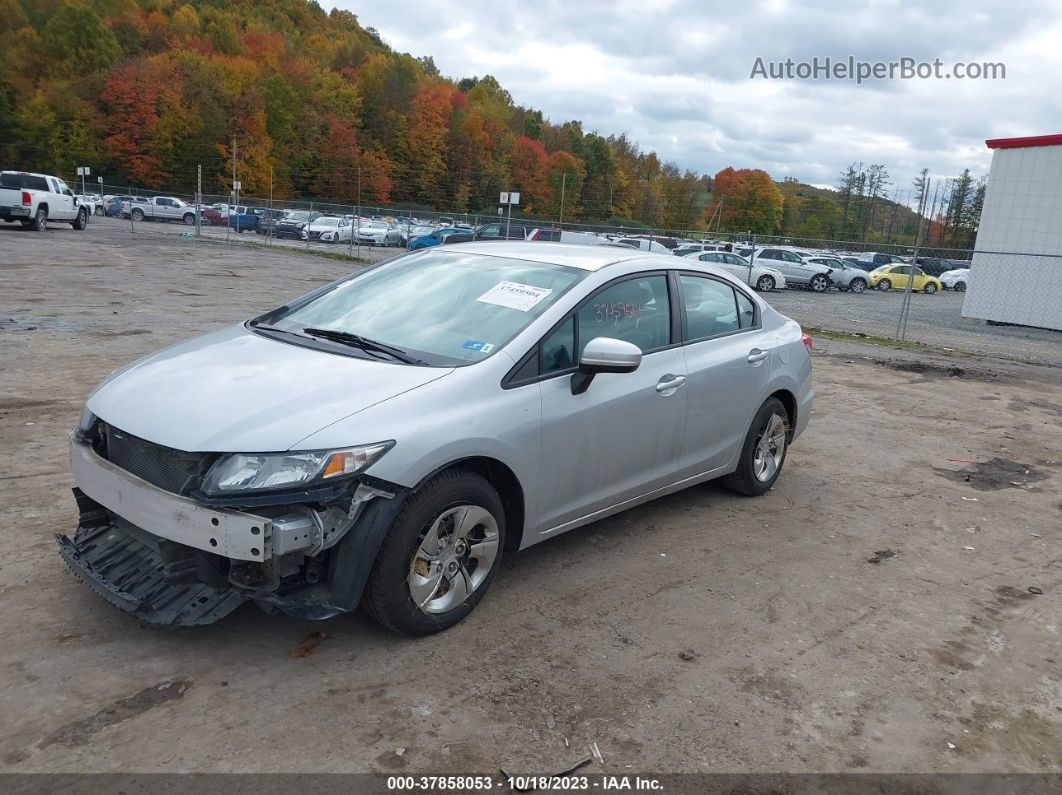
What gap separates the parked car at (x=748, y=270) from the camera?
2814cm

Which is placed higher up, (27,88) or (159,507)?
(27,88)

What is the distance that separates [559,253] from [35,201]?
99.0 ft

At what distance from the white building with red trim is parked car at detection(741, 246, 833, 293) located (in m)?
8.75

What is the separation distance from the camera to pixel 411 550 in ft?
11.1

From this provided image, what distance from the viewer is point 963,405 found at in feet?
31.3

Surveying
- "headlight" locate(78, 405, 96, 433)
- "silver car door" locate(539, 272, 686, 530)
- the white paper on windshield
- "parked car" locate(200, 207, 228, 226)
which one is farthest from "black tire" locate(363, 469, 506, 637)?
"parked car" locate(200, 207, 228, 226)

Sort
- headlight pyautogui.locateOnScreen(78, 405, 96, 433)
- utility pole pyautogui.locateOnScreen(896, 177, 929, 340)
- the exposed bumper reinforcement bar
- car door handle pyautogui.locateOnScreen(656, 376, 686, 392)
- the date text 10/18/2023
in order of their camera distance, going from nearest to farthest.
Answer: the date text 10/18/2023
the exposed bumper reinforcement bar
headlight pyautogui.locateOnScreen(78, 405, 96, 433)
car door handle pyautogui.locateOnScreen(656, 376, 686, 392)
utility pole pyautogui.locateOnScreen(896, 177, 929, 340)

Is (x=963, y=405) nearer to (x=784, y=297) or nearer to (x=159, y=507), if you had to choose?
(x=159, y=507)

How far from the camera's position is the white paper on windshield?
13.8ft

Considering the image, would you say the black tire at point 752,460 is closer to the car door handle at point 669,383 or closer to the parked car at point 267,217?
the car door handle at point 669,383

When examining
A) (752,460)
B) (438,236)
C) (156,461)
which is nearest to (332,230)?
(438,236)

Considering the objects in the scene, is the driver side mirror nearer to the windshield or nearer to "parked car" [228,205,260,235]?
the windshield

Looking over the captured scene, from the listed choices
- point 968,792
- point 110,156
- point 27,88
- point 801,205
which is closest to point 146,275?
point 968,792

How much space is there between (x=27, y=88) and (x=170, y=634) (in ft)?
348
